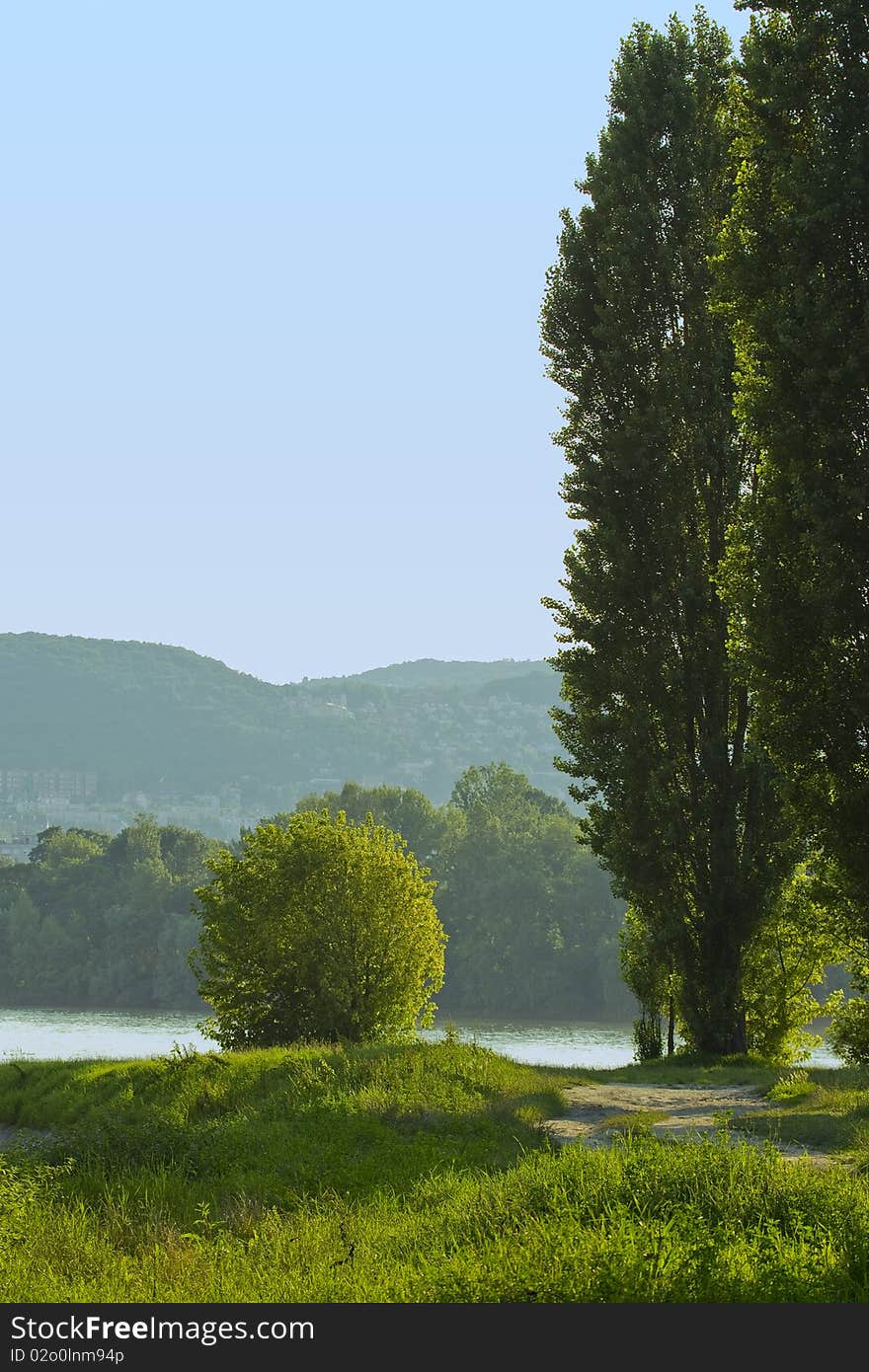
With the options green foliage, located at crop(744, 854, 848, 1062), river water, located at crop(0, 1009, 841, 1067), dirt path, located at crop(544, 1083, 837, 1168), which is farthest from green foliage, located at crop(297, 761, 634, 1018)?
dirt path, located at crop(544, 1083, 837, 1168)

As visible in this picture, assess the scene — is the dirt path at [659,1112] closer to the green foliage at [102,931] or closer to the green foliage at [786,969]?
the green foliage at [786,969]

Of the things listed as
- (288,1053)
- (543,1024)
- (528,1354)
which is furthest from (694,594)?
(543,1024)

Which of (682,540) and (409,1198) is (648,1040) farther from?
(409,1198)

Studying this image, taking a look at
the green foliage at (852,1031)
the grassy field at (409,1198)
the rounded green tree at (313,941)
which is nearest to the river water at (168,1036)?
the rounded green tree at (313,941)

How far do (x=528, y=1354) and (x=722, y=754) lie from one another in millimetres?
16825

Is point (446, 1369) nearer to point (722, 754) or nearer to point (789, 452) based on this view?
point (789, 452)

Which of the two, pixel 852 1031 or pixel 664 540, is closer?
pixel 852 1031

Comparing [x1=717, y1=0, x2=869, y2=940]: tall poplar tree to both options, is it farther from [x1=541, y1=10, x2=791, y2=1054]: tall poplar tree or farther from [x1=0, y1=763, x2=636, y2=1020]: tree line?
[x1=0, y1=763, x2=636, y2=1020]: tree line

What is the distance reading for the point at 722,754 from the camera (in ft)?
72.0

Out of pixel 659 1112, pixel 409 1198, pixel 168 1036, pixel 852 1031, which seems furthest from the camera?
pixel 168 1036

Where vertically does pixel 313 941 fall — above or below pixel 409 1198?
above

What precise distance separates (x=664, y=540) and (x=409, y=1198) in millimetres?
14640

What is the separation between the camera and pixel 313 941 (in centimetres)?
2370

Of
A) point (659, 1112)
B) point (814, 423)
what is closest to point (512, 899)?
point (814, 423)
